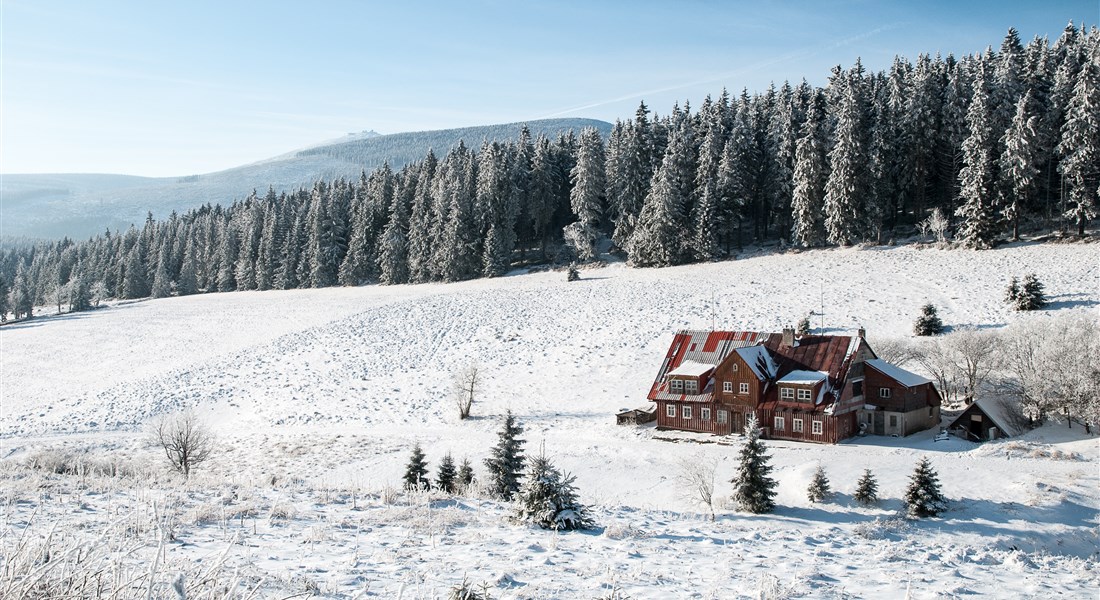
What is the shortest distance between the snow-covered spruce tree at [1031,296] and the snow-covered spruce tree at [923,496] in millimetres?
26871

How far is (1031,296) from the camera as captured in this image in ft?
134

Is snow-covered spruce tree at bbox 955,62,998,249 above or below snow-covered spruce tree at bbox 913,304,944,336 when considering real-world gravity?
above

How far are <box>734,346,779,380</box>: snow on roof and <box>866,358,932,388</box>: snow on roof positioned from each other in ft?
15.9

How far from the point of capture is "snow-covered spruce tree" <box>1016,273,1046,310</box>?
4065cm

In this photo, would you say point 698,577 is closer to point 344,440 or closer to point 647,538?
point 647,538

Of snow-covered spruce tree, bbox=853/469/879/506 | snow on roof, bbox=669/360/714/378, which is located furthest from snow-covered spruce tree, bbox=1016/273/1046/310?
snow-covered spruce tree, bbox=853/469/879/506

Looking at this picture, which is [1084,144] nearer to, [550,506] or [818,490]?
[818,490]

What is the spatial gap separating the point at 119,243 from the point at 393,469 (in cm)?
11359

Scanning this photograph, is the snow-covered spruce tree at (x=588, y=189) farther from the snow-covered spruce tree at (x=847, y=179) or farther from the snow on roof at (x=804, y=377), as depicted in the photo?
the snow on roof at (x=804, y=377)

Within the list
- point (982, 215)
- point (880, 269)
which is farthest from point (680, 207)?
point (982, 215)

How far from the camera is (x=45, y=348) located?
62.9 m

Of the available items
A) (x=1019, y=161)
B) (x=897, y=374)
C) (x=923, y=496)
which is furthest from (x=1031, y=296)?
(x=923, y=496)

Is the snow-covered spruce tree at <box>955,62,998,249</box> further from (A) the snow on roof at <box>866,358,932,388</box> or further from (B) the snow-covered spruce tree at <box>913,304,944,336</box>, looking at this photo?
(A) the snow on roof at <box>866,358,932,388</box>

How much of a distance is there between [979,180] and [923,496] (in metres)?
43.0
